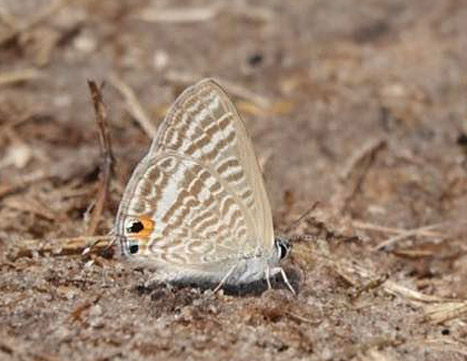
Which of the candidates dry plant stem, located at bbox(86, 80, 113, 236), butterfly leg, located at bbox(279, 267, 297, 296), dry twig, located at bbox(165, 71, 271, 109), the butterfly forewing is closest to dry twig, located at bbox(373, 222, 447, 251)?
butterfly leg, located at bbox(279, 267, 297, 296)

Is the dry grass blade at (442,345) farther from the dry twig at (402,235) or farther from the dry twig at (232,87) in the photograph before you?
the dry twig at (232,87)

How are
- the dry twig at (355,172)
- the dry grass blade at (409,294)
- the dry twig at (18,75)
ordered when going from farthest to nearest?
the dry twig at (18,75) → the dry twig at (355,172) → the dry grass blade at (409,294)

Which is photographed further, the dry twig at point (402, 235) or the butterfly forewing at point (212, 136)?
the dry twig at point (402, 235)

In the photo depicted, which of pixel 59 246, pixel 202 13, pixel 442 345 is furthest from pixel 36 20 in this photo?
pixel 442 345

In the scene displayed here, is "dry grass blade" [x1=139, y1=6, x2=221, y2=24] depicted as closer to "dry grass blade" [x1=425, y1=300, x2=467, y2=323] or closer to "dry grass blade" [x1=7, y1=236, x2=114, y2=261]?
"dry grass blade" [x1=7, y1=236, x2=114, y2=261]

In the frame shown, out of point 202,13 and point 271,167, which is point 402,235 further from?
point 202,13

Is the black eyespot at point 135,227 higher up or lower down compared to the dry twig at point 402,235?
higher up

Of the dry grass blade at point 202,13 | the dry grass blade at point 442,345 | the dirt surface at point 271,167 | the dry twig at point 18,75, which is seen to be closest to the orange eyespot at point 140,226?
the dirt surface at point 271,167

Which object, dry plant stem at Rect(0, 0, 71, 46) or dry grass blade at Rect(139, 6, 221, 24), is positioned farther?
dry grass blade at Rect(139, 6, 221, 24)
